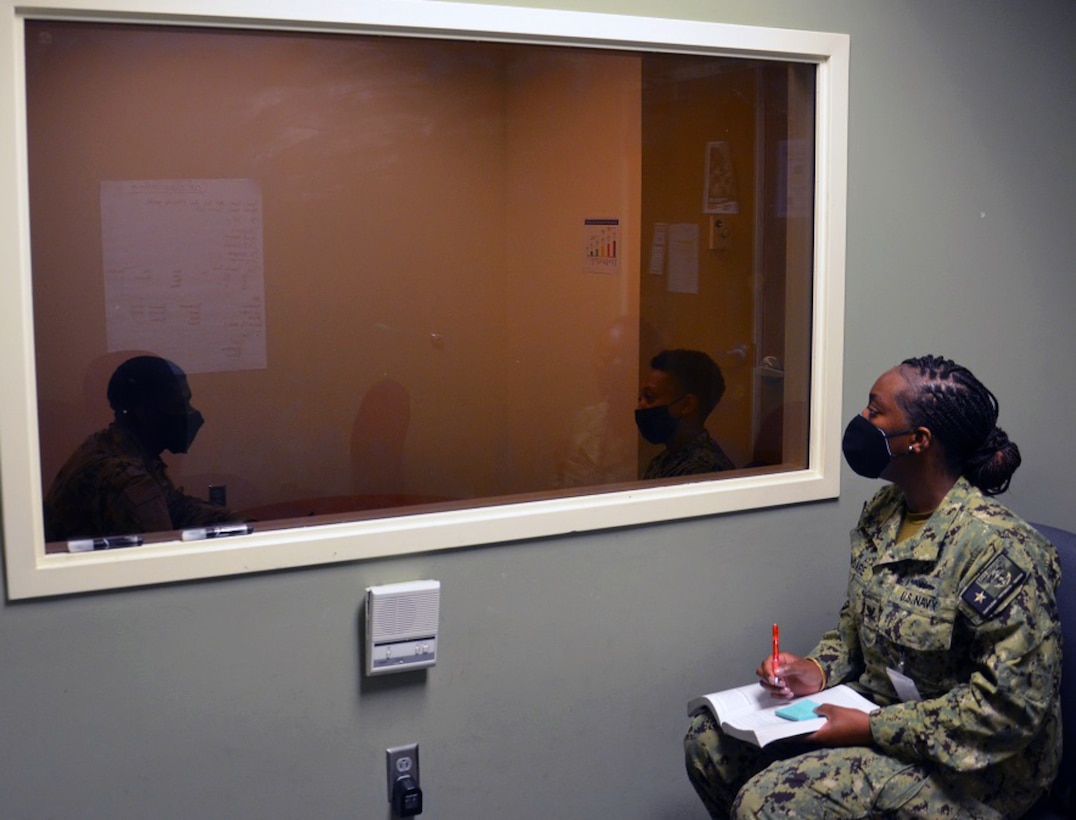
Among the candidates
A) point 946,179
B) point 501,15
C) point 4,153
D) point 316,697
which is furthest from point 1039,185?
point 4,153

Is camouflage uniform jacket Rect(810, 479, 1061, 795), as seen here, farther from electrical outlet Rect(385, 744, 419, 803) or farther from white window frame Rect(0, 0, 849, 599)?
electrical outlet Rect(385, 744, 419, 803)

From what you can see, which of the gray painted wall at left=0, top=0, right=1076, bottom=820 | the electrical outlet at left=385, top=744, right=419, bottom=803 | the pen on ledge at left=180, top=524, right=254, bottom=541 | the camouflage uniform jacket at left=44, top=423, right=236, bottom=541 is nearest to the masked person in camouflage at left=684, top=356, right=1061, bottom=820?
the gray painted wall at left=0, top=0, right=1076, bottom=820

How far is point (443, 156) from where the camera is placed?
93.6 inches

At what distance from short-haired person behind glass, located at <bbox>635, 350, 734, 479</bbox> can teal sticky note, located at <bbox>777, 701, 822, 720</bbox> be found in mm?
636

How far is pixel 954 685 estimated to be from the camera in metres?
2.06

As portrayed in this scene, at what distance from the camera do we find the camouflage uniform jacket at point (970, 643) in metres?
1.95

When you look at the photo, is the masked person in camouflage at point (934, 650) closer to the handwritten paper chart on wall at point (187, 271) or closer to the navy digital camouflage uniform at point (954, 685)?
the navy digital camouflage uniform at point (954, 685)

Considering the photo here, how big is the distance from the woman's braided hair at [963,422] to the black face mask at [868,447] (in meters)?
0.05

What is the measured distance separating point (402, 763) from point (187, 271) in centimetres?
109

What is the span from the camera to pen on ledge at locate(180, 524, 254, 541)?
2131mm

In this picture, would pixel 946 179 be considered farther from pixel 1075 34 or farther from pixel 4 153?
pixel 4 153

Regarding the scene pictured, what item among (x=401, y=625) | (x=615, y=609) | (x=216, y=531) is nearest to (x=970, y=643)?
(x=615, y=609)

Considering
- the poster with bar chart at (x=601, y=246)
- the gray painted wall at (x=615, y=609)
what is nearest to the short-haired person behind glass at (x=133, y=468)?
the gray painted wall at (x=615, y=609)

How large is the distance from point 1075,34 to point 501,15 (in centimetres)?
167
